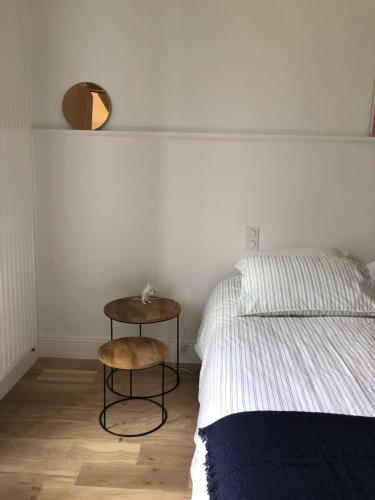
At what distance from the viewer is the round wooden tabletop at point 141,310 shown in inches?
86.8

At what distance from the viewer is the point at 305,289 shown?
7.11 ft

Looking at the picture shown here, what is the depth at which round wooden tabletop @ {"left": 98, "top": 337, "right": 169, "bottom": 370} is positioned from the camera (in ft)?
6.53

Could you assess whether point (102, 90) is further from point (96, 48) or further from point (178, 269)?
point (178, 269)

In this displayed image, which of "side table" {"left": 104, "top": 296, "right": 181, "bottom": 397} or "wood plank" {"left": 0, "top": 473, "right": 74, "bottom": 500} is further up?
"side table" {"left": 104, "top": 296, "right": 181, "bottom": 397}

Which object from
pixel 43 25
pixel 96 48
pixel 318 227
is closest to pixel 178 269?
pixel 318 227

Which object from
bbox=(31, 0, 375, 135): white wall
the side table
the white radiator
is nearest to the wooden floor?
the side table

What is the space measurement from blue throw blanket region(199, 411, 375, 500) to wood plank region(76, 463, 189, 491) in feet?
1.89

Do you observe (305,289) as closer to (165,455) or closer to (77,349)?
(165,455)

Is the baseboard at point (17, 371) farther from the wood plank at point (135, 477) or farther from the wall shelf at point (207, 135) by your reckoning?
the wall shelf at point (207, 135)

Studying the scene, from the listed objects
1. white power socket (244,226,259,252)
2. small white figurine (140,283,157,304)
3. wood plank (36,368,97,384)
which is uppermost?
white power socket (244,226,259,252)

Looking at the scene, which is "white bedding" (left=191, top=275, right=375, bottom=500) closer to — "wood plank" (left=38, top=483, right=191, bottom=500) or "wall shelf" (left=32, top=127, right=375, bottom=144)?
"wood plank" (left=38, top=483, right=191, bottom=500)

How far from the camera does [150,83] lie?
97.6 inches

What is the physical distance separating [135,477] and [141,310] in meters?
0.78

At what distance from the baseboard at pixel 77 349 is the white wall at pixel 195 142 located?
210 millimetres
